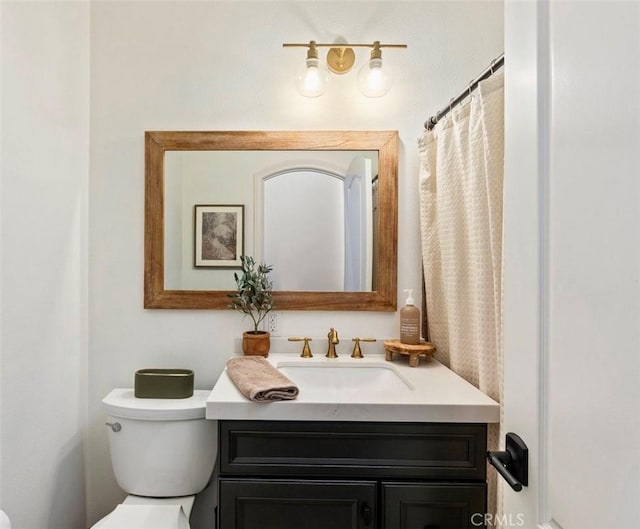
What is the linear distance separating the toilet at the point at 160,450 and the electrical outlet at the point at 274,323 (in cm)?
39

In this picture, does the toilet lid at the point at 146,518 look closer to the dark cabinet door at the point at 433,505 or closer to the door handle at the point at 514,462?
the dark cabinet door at the point at 433,505

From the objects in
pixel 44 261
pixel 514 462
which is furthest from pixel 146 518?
pixel 514 462

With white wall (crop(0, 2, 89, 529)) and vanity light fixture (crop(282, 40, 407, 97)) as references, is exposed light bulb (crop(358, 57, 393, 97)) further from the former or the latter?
white wall (crop(0, 2, 89, 529))

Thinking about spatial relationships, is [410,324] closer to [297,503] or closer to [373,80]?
[297,503]

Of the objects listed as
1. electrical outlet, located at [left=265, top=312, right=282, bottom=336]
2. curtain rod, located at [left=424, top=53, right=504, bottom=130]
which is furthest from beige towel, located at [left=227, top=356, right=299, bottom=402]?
curtain rod, located at [left=424, top=53, right=504, bottom=130]

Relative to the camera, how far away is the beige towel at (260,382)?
3.43 feet

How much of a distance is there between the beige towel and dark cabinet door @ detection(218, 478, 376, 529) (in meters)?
0.23

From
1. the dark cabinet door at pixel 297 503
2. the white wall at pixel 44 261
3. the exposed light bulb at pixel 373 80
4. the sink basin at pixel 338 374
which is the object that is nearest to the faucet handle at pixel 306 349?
the sink basin at pixel 338 374

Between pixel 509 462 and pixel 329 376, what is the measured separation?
0.89 metres

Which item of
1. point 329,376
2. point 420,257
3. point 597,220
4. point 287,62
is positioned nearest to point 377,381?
point 329,376

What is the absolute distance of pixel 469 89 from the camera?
1.19 m

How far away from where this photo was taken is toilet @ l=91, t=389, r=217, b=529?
1.30m

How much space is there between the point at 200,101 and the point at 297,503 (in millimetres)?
1525

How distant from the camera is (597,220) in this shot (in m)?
0.45
